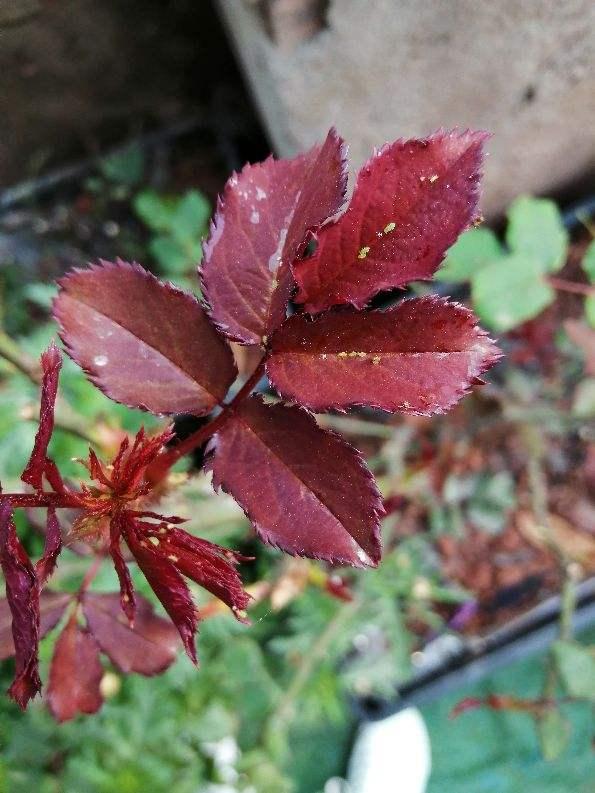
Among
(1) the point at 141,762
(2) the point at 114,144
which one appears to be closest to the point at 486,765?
(1) the point at 141,762

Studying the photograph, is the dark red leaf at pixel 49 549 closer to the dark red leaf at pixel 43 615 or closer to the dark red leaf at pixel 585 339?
the dark red leaf at pixel 43 615

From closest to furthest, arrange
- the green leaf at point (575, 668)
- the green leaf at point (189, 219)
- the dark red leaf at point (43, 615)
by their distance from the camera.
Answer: the dark red leaf at point (43, 615) → the green leaf at point (575, 668) → the green leaf at point (189, 219)

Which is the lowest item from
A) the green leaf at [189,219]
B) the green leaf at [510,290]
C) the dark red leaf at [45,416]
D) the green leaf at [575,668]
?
the green leaf at [575,668]

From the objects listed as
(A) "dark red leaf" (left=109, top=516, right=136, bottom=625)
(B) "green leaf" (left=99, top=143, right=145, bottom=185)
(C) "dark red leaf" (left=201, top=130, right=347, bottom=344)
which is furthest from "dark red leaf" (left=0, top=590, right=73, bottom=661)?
(B) "green leaf" (left=99, top=143, right=145, bottom=185)

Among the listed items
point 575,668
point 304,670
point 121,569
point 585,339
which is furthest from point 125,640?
point 585,339

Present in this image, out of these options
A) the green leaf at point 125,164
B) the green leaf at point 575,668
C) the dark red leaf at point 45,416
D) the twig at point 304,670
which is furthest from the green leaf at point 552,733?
the green leaf at point 125,164

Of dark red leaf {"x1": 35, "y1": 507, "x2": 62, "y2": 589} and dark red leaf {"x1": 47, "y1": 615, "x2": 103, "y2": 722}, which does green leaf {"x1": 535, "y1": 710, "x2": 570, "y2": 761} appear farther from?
dark red leaf {"x1": 35, "y1": 507, "x2": 62, "y2": 589}
